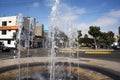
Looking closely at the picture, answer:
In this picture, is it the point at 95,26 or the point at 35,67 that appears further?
the point at 95,26

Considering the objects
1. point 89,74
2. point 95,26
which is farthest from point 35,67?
point 95,26

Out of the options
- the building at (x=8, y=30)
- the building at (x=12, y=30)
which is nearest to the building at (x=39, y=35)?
the building at (x=12, y=30)

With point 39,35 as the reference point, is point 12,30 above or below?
above

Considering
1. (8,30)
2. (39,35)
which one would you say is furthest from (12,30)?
(39,35)

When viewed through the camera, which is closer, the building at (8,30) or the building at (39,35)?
the building at (8,30)

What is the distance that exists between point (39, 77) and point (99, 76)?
12.2 ft

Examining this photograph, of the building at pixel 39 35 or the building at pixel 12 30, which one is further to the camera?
the building at pixel 39 35

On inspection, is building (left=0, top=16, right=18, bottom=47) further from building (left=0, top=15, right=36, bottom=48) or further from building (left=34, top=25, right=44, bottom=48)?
building (left=34, top=25, right=44, bottom=48)

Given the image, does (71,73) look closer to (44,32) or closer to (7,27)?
(7,27)

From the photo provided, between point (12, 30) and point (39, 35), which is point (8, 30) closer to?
point (12, 30)

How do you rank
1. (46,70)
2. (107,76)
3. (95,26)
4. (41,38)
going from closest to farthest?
(107,76), (46,70), (95,26), (41,38)

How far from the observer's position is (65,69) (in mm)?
16297

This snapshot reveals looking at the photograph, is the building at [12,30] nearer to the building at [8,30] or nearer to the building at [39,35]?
the building at [8,30]

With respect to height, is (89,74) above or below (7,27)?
below
